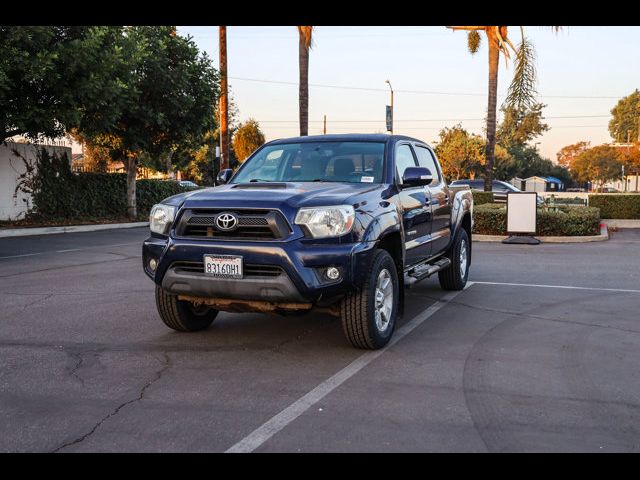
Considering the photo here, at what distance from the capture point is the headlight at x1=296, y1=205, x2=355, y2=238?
5.27 metres

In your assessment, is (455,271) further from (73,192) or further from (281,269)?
(73,192)

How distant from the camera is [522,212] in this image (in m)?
15.5

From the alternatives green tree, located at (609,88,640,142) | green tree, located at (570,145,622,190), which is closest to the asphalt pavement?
green tree, located at (570,145,622,190)

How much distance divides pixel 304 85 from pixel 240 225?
58.6 ft

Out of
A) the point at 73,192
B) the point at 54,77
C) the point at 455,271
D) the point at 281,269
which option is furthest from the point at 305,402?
the point at 73,192

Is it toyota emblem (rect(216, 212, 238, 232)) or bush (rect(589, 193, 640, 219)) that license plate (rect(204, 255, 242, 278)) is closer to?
toyota emblem (rect(216, 212, 238, 232))

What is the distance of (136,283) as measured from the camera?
9648 millimetres

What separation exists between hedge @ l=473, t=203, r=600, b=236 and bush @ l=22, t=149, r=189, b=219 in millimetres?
13545

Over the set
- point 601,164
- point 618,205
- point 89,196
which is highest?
point 601,164

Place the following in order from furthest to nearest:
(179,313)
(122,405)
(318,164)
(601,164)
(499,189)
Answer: (601,164)
(499,189)
(318,164)
(179,313)
(122,405)

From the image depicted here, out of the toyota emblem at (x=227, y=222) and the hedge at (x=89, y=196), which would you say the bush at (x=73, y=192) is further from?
the toyota emblem at (x=227, y=222)

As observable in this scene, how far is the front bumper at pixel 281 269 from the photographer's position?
5145 millimetres
